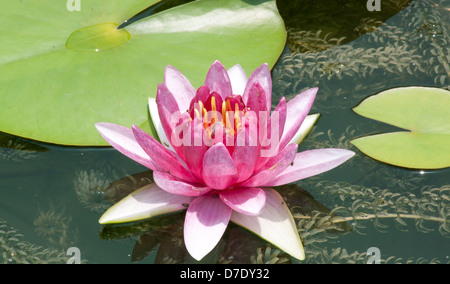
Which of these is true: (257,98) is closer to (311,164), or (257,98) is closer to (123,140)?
(311,164)

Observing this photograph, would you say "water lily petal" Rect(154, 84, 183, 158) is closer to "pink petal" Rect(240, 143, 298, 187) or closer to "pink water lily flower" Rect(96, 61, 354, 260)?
"pink water lily flower" Rect(96, 61, 354, 260)

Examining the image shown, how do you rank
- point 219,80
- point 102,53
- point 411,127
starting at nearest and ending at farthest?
point 219,80 < point 411,127 < point 102,53

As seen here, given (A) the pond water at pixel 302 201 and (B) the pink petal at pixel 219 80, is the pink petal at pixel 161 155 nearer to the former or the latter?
(A) the pond water at pixel 302 201

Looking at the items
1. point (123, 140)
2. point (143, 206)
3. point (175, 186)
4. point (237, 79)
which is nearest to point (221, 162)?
point (175, 186)

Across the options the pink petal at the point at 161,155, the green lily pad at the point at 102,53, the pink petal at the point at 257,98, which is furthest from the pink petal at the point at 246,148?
the green lily pad at the point at 102,53
